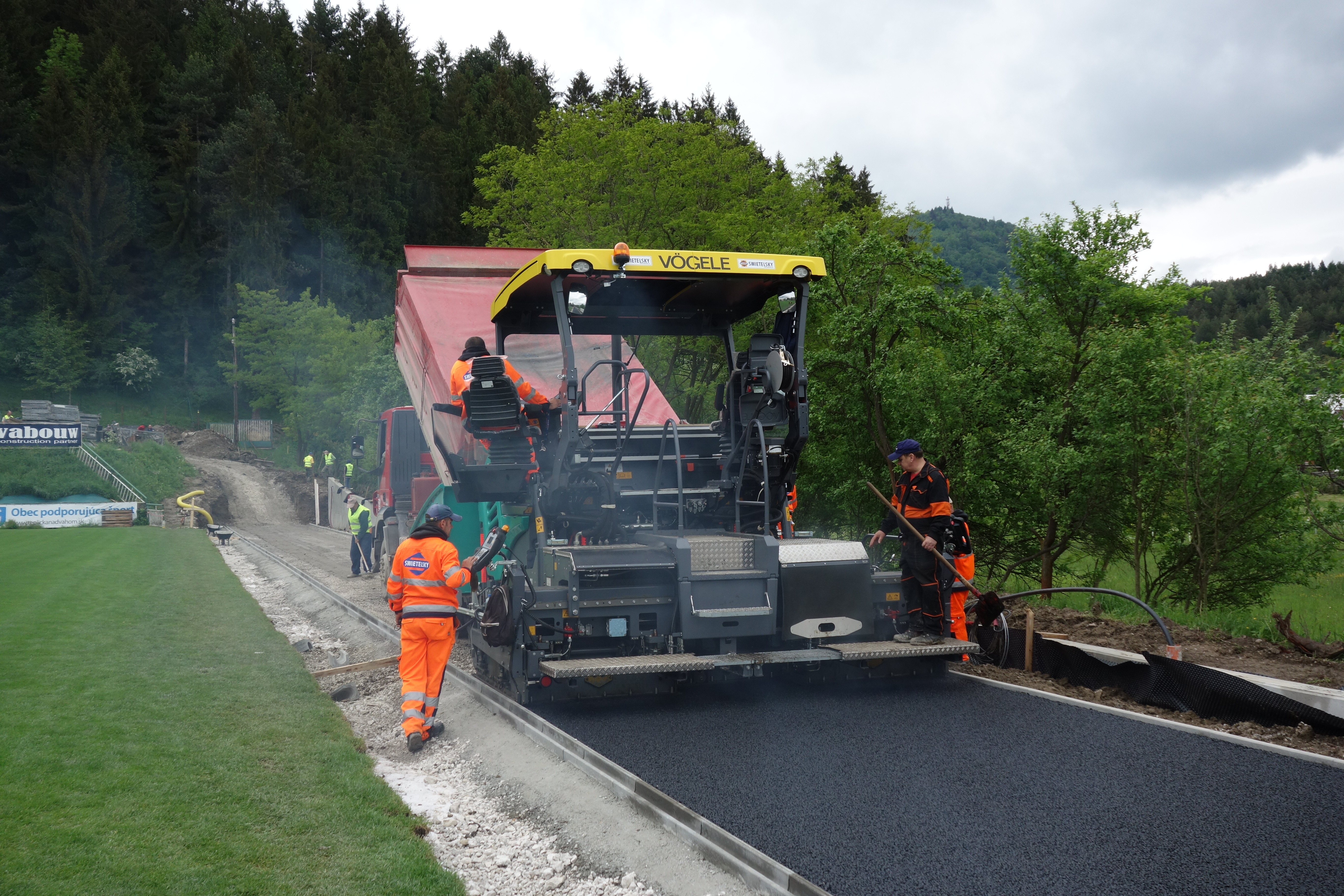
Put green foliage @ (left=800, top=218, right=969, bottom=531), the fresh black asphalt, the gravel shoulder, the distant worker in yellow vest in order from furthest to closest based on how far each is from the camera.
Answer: the distant worker in yellow vest
green foliage @ (left=800, top=218, right=969, bottom=531)
the gravel shoulder
the fresh black asphalt

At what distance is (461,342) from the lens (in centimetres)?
1044

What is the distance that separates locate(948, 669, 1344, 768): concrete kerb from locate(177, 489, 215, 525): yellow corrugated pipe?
33.0m

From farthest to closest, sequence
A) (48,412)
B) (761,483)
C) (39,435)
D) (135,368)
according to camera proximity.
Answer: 1. (135,368)
2. (48,412)
3. (39,435)
4. (761,483)

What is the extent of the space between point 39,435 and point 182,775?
1623 inches

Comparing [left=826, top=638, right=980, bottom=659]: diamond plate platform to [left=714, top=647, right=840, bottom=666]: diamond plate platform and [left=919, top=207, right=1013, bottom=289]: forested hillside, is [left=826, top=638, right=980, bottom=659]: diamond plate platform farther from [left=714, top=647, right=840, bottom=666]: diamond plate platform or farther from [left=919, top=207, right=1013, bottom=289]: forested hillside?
[left=919, top=207, right=1013, bottom=289]: forested hillside

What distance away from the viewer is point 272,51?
80.4 m

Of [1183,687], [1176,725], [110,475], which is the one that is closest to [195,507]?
[110,475]

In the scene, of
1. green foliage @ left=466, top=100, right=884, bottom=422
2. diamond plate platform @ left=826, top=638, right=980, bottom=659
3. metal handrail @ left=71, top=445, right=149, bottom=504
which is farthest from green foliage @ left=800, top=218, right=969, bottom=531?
metal handrail @ left=71, top=445, right=149, bottom=504

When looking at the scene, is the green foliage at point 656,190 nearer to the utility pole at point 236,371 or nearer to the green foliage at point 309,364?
the green foliage at point 309,364

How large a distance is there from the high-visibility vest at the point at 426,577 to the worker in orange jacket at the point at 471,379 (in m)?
1.11

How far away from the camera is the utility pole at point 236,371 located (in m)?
58.2

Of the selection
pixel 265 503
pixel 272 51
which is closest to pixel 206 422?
pixel 265 503

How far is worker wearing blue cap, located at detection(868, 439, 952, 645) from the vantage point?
7.41 m

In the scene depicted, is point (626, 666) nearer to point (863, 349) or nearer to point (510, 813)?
point (510, 813)
